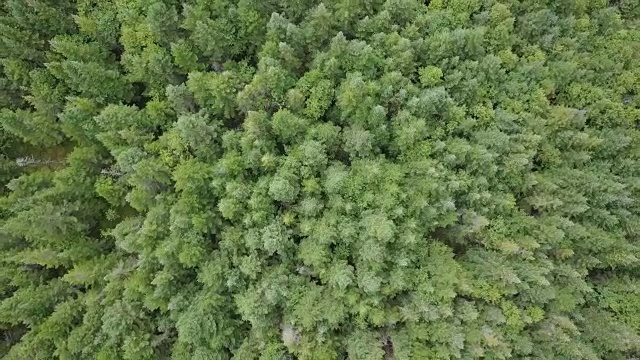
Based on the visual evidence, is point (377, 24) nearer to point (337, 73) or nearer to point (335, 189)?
point (337, 73)

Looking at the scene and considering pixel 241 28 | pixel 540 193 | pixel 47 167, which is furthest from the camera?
pixel 47 167

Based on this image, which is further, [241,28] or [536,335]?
[241,28]

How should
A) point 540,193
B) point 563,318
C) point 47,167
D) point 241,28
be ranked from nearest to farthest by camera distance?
point 563,318 → point 540,193 → point 241,28 → point 47,167

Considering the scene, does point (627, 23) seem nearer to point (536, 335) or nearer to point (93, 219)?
point (536, 335)

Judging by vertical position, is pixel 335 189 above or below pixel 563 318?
above

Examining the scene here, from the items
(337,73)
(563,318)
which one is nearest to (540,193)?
(563,318)

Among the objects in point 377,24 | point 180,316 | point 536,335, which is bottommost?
point 536,335

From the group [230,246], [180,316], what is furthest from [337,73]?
[180,316]
